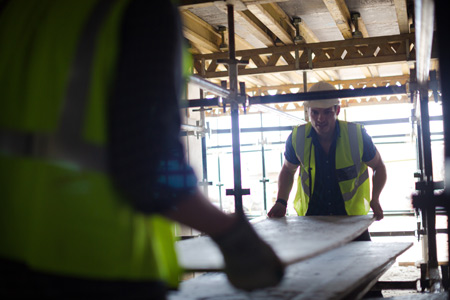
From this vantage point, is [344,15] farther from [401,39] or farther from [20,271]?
[20,271]

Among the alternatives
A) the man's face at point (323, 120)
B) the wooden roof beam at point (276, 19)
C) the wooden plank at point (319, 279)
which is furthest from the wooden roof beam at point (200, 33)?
the wooden plank at point (319, 279)

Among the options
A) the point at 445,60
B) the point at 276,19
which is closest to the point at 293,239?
the point at 445,60

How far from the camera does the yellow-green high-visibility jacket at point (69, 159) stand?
1.07 m

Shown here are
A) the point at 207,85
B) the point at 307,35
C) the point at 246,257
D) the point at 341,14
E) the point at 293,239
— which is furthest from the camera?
the point at 307,35

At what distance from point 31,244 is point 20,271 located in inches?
3.7

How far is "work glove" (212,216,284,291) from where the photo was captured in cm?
131

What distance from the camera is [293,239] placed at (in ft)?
9.19

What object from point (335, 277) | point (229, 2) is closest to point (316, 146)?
point (229, 2)

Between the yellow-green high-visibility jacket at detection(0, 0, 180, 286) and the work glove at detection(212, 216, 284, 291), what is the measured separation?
0.27m

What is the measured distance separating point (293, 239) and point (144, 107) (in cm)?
186

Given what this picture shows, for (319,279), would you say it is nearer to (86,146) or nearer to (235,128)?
(86,146)

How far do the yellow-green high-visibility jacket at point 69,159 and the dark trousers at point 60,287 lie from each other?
0.05 feet

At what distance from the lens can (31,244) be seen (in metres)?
1.09

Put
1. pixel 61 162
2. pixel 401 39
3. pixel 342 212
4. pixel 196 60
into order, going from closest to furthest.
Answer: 1. pixel 61 162
2. pixel 342 212
3. pixel 401 39
4. pixel 196 60
